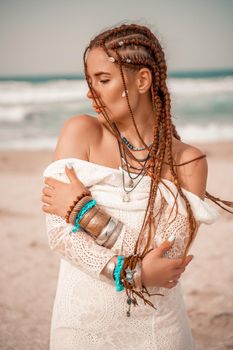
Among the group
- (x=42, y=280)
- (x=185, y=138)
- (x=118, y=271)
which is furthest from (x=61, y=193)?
(x=185, y=138)

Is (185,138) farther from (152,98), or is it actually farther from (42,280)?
(152,98)

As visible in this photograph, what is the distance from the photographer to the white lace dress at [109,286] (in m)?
1.91

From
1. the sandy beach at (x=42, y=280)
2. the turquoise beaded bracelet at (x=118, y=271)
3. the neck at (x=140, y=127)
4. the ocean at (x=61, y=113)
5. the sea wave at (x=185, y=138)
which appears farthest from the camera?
the ocean at (x=61, y=113)

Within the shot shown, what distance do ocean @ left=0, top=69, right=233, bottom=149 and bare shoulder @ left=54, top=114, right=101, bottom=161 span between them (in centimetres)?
1104

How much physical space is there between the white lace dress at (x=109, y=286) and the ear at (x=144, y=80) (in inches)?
14.0

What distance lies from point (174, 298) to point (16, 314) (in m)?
2.41

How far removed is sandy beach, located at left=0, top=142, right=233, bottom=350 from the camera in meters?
3.82

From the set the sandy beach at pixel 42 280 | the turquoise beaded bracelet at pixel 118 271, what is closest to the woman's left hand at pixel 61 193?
the turquoise beaded bracelet at pixel 118 271

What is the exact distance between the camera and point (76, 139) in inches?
77.1

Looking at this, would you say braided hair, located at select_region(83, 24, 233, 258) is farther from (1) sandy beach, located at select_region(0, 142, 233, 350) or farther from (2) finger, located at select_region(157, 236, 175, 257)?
(1) sandy beach, located at select_region(0, 142, 233, 350)

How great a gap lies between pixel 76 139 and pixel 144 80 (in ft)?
1.22

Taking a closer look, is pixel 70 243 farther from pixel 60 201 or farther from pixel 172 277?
pixel 172 277

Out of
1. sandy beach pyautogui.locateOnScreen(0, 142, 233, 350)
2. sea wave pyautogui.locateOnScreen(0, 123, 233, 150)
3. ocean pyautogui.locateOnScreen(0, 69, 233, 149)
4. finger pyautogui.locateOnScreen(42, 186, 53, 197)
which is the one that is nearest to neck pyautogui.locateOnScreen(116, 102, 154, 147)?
finger pyautogui.locateOnScreen(42, 186, 53, 197)

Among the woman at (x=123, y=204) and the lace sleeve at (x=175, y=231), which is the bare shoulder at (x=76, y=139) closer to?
the woman at (x=123, y=204)
